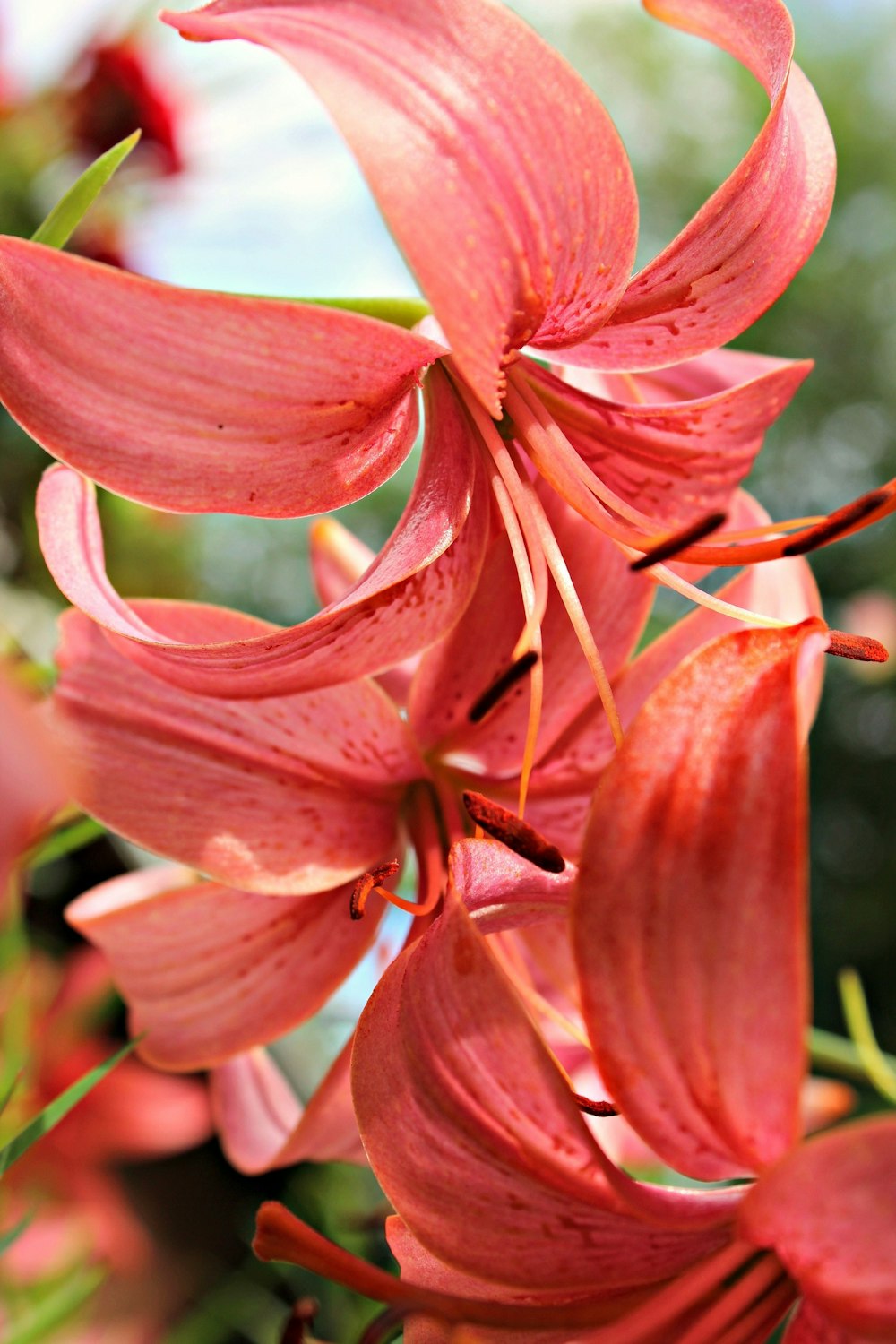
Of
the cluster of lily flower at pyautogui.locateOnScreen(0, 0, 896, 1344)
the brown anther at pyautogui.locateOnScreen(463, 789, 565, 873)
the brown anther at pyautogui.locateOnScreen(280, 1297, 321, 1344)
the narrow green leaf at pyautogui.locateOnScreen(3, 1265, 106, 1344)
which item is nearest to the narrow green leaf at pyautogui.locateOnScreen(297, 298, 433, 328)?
the cluster of lily flower at pyautogui.locateOnScreen(0, 0, 896, 1344)

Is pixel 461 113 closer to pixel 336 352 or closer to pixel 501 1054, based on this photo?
pixel 336 352

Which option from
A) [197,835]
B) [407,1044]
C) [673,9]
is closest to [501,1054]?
[407,1044]

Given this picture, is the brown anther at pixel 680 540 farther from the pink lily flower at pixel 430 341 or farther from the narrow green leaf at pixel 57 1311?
the narrow green leaf at pixel 57 1311

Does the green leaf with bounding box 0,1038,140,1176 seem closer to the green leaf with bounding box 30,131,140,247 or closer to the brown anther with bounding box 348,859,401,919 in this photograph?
the brown anther with bounding box 348,859,401,919

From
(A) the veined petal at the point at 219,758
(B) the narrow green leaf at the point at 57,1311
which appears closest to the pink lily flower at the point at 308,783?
(A) the veined petal at the point at 219,758

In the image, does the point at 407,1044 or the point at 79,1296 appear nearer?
the point at 407,1044

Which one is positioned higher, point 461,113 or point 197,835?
point 461,113

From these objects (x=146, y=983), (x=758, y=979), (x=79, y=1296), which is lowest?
(x=79, y=1296)
